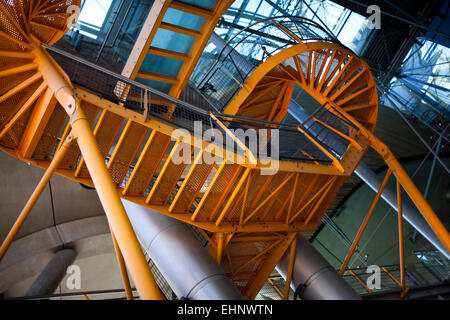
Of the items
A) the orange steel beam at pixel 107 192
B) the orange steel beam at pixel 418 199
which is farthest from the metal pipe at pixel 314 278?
the orange steel beam at pixel 107 192

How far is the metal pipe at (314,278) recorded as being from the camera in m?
10.0

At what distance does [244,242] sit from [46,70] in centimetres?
693

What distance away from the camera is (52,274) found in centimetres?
1368

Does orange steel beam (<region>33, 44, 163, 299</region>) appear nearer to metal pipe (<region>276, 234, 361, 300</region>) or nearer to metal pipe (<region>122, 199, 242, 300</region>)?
metal pipe (<region>122, 199, 242, 300</region>)

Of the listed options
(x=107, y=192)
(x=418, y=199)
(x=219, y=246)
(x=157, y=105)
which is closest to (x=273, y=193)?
(x=219, y=246)

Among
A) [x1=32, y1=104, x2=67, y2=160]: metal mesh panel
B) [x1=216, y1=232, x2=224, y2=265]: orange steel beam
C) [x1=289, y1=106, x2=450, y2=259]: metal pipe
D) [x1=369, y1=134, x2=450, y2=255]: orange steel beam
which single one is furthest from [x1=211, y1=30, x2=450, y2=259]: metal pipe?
[x1=32, y1=104, x2=67, y2=160]: metal mesh panel

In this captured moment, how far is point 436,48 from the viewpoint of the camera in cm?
2058

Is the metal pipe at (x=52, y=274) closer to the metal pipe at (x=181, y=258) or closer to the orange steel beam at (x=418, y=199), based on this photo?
the metal pipe at (x=181, y=258)

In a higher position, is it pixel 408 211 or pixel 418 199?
pixel 408 211

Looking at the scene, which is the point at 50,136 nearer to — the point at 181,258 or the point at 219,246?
the point at 181,258

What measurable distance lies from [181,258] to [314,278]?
13.2 feet

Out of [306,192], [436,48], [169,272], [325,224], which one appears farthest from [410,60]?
[169,272]

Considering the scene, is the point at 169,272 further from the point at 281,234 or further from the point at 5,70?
the point at 5,70

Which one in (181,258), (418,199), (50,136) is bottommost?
(181,258)
